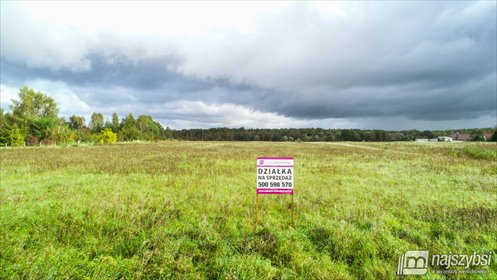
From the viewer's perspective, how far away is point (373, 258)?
426cm

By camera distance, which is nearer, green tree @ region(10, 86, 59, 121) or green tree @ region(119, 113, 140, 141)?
green tree @ region(10, 86, 59, 121)

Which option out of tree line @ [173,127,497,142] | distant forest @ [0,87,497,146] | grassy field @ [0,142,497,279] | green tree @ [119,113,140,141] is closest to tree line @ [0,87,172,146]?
distant forest @ [0,87,497,146]

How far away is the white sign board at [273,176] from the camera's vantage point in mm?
5719

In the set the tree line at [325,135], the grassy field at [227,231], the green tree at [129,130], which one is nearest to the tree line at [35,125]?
the green tree at [129,130]

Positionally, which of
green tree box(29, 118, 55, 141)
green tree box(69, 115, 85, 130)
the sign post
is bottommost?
the sign post

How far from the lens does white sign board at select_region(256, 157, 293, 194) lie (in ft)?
18.8

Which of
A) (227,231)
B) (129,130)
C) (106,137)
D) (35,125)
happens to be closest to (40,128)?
(35,125)

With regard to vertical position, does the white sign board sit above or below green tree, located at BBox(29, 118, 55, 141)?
below

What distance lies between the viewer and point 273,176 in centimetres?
579

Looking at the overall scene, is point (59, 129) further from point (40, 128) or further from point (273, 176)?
point (273, 176)

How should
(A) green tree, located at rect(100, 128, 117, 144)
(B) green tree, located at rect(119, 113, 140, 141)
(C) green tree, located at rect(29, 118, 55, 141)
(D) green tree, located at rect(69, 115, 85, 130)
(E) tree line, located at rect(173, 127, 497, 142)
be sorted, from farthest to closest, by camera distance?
1. (E) tree line, located at rect(173, 127, 497, 142)
2. (D) green tree, located at rect(69, 115, 85, 130)
3. (B) green tree, located at rect(119, 113, 140, 141)
4. (A) green tree, located at rect(100, 128, 117, 144)
5. (C) green tree, located at rect(29, 118, 55, 141)

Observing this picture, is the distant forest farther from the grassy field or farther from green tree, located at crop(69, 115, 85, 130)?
the grassy field

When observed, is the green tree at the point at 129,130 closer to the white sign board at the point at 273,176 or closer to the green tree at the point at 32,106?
the green tree at the point at 32,106

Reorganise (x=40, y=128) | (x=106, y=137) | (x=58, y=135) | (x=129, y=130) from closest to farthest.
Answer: (x=58, y=135) → (x=40, y=128) → (x=106, y=137) → (x=129, y=130)
